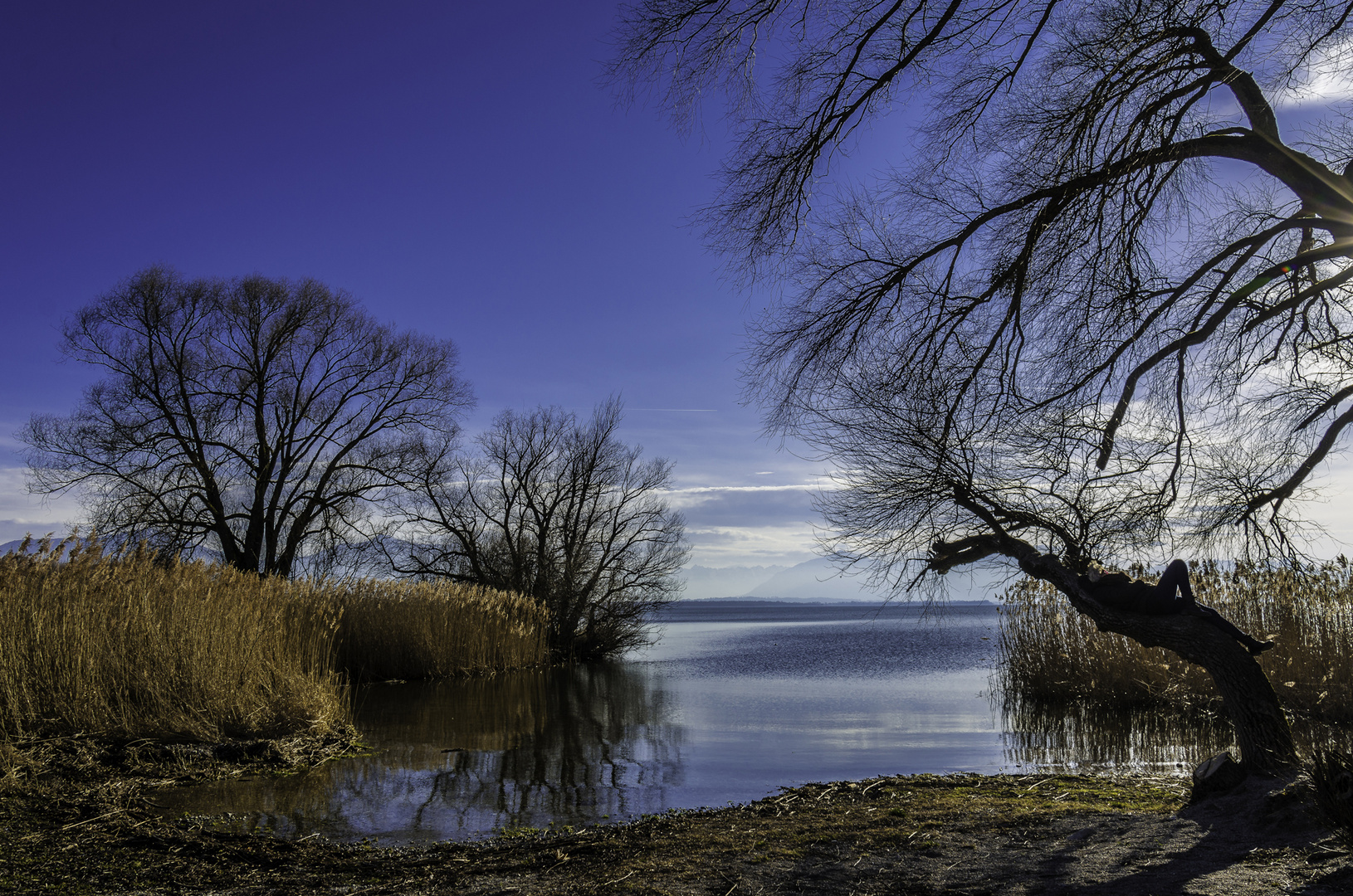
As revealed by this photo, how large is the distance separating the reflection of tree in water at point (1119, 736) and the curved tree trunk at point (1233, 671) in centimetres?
223

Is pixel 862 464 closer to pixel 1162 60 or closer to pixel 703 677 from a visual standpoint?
pixel 1162 60

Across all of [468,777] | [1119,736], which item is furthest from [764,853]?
[1119,736]

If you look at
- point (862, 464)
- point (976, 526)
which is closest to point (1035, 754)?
point (976, 526)

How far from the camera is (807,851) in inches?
168

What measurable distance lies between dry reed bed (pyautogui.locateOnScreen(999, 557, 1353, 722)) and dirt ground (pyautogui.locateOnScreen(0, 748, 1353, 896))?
3810 mm

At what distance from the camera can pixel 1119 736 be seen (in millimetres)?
9703

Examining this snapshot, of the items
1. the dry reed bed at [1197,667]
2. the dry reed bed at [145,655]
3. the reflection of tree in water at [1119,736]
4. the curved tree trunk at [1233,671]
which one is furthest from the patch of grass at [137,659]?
the dry reed bed at [1197,667]

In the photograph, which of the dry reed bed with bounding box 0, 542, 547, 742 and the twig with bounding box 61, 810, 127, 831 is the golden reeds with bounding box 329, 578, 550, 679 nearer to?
the dry reed bed with bounding box 0, 542, 547, 742

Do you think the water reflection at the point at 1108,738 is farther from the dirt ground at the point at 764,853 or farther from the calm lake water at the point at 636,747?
the dirt ground at the point at 764,853

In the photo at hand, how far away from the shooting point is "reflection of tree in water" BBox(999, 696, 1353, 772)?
26.8 ft

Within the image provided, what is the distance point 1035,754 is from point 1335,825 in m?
5.12

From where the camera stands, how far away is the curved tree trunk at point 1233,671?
16.9ft

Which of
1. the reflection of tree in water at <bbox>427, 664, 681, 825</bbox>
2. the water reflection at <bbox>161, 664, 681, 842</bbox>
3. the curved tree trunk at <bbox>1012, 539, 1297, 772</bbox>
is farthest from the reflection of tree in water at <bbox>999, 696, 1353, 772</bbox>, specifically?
the water reflection at <bbox>161, 664, 681, 842</bbox>

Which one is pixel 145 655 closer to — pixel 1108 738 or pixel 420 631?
pixel 420 631
